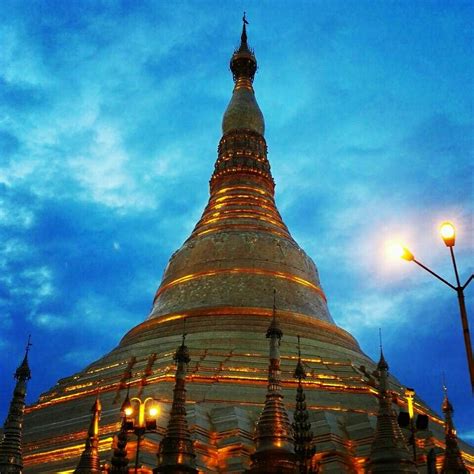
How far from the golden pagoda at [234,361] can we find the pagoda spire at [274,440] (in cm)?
11

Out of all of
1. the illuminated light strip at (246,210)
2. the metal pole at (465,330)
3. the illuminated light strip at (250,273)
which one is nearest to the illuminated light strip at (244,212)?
the illuminated light strip at (246,210)

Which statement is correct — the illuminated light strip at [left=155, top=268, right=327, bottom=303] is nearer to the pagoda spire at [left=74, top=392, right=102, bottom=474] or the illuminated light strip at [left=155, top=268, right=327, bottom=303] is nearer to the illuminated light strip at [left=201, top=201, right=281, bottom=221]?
the illuminated light strip at [left=201, top=201, right=281, bottom=221]

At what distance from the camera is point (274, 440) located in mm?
10961

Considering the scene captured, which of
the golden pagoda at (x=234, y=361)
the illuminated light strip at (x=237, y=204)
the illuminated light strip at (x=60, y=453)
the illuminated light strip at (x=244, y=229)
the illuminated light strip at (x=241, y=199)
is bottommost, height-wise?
the illuminated light strip at (x=60, y=453)

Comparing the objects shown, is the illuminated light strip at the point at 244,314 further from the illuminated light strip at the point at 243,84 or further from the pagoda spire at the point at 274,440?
the illuminated light strip at the point at 243,84

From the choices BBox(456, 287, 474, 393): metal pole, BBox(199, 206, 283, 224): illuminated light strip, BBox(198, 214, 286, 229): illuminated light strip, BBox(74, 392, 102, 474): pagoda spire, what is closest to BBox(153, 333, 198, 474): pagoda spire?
BBox(74, 392, 102, 474): pagoda spire

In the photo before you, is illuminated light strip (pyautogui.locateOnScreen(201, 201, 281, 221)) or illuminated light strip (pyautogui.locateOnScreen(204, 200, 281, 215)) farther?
illuminated light strip (pyautogui.locateOnScreen(204, 200, 281, 215))

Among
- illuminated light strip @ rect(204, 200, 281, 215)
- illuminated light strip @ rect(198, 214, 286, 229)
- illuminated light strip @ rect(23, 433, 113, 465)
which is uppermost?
illuminated light strip @ rect(204, 200, 281, 215)

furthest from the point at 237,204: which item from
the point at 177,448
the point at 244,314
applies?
the point at 177,448

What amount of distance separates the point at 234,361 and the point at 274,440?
9278 millimetres

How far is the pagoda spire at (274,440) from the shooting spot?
10594 millimetres

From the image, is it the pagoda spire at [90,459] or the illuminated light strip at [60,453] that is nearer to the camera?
the pagoda spire at [90,459]

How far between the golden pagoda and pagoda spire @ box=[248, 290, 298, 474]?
113mm

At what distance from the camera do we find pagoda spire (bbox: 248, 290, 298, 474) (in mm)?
10594
